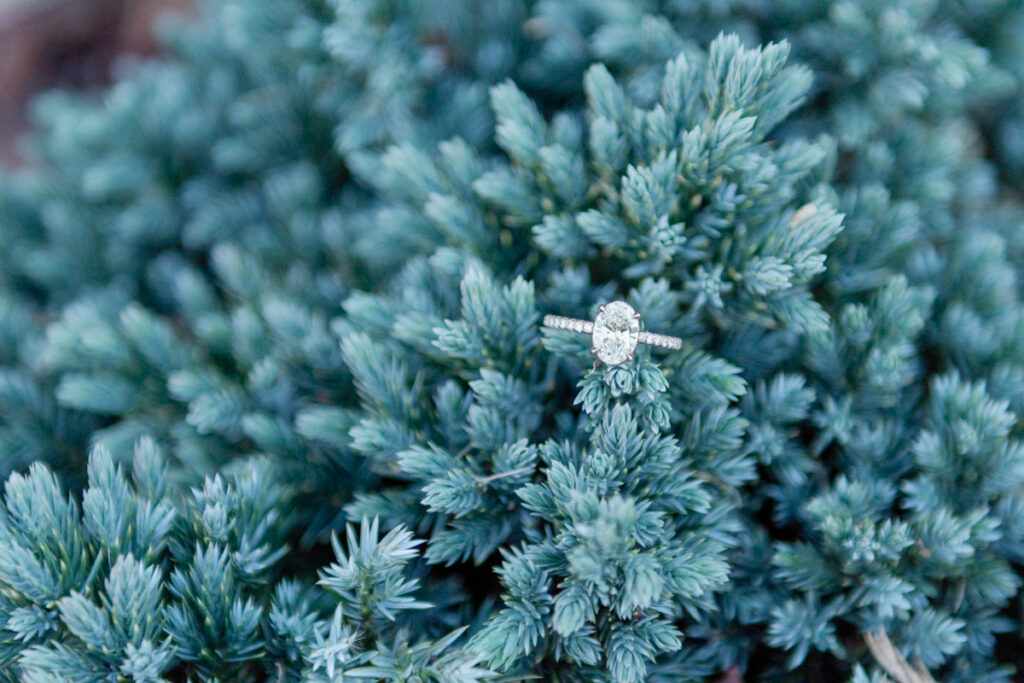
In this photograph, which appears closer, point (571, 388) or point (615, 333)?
point (615, 333)

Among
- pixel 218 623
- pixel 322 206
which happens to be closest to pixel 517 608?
pixel 218 623

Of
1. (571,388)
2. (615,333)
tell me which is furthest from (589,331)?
(571,388)

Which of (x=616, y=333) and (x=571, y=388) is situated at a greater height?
(x=616, y=333)

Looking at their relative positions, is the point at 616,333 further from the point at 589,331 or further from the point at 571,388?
the point at 571,388

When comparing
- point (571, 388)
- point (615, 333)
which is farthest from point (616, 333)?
point (571, 388)
